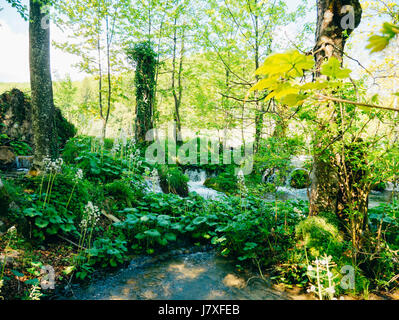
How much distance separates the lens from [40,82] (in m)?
4.18

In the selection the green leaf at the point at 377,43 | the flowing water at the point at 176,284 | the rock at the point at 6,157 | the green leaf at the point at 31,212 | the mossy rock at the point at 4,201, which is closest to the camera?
the green leaf at the point at 377,43

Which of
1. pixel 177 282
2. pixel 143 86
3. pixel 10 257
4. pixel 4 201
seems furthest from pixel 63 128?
pixel 177 282

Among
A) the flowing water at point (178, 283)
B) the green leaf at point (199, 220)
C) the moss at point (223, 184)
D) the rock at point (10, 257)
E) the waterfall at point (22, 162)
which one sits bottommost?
the flowing water at point (178, 283)

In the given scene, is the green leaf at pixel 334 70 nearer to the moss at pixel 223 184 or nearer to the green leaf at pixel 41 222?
the green leaf at pixel 41 222

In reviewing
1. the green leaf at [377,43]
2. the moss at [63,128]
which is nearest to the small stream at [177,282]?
the green leaf at [377,43]

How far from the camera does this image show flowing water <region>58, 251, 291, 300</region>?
2.70m

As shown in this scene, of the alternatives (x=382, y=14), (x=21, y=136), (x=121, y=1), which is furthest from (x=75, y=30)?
(x=382, y=14)

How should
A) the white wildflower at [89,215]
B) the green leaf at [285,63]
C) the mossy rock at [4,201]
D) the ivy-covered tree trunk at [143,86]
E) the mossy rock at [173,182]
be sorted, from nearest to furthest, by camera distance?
the green leaf at [285,63], the mossy rock at [4,201], the white wildflower at [89,215], the mossy rock at [173,182], the ivy-covered tree trunk at [143,86]

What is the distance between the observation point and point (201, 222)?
4.26 metres

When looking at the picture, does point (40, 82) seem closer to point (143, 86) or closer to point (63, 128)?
point (63, 128)

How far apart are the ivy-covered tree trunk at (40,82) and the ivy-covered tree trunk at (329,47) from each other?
4732mm

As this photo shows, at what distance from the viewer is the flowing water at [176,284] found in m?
2.70

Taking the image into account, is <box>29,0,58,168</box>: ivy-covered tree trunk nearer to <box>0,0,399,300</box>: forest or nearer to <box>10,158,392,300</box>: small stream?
<box>0,0,399,300</box>: forest

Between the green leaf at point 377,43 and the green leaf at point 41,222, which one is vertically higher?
the green leaf at point 377,43
